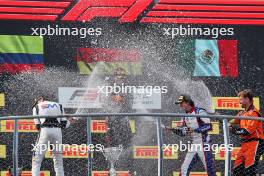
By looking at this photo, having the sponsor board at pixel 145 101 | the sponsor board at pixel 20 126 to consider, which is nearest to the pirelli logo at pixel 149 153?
the sponsor board at pixel 20 126

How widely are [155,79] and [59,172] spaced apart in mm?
3240

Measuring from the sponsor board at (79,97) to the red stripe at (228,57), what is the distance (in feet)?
5.55

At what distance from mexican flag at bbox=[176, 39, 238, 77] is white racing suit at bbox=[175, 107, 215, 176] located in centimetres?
280

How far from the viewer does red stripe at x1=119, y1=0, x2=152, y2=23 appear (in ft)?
38.6

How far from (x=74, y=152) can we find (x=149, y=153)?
1000 millimetres

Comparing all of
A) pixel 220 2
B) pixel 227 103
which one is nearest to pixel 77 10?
pixel 220 2

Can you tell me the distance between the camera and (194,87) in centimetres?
1180

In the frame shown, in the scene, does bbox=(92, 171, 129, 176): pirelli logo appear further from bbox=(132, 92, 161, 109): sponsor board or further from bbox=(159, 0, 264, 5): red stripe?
bbox=(159, 0, 264, 5): red stripe

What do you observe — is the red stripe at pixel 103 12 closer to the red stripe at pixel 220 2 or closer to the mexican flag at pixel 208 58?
the red stripe at pixel 220 2

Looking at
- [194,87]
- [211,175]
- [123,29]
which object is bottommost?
[211,175]

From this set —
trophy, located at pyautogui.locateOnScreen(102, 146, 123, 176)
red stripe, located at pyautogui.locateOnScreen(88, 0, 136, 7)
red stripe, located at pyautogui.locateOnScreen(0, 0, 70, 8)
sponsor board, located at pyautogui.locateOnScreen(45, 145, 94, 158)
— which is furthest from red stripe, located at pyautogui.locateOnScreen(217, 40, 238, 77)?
sponsor board, located at pyautogui.locateOnScreen(45, 145, 94, 158)

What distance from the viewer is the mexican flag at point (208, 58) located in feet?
38.6

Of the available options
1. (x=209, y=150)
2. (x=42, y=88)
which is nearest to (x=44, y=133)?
(x=209, y=150)

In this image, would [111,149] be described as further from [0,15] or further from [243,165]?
[0,15]
